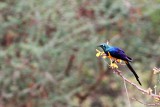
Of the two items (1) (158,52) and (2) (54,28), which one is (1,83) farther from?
(1) (158,52)

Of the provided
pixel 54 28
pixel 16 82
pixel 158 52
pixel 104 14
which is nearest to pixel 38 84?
pixel 16 82

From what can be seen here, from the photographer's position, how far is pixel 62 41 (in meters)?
8.88

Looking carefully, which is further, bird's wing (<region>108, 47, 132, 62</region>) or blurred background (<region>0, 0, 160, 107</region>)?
blurred background (<region>0, 0, 160, 107</region>)

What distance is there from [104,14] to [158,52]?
1.20 metres

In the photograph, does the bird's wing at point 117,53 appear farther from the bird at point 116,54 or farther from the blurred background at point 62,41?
the blurred background at point 62,41

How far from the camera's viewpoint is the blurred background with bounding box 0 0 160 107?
8.73 metres

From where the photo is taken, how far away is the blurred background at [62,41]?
28.6ft

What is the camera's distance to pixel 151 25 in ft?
30.9

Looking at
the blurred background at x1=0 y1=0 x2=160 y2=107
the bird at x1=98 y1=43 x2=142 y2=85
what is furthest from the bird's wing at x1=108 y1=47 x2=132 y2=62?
the blurred background at x1=0 y1=0 x2=160 y2=107

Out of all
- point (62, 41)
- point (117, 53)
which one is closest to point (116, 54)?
point (117, 53)

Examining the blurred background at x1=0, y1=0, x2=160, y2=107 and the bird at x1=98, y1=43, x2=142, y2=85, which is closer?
the bird at x1=98, y1=43, x2=142, y2=85

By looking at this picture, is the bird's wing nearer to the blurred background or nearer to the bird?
the bird

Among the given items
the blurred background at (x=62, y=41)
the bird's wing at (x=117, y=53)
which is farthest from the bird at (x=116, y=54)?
the blurred background at (x=62, y=41)

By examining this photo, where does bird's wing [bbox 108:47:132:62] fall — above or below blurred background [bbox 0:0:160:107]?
below
